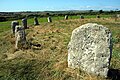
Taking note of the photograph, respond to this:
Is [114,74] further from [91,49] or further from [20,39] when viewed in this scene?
[20,39]

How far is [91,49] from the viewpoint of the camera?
838cm

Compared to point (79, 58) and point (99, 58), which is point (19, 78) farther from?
point (99, 58)

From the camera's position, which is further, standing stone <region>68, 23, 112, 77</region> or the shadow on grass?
the shadow on grass

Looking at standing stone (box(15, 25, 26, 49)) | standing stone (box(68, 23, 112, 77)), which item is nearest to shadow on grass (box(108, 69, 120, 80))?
standing stone (box(68, 23, 112, 77))

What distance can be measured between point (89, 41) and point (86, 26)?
57 cm

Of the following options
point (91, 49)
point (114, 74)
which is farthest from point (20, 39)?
point (114, 74)

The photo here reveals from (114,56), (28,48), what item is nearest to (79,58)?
(114,56)

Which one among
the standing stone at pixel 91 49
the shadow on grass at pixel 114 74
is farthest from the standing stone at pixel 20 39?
the shadow on grass at pixel 114 74

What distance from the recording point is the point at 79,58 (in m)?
8.70

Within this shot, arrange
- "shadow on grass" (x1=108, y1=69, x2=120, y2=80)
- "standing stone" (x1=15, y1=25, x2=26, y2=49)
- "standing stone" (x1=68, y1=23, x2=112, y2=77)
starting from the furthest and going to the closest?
1. "standing stone" (x1=15, y1=25, x2=26, y2=49)
2. "shadow on grass" (x1=108, y1=69, x2=120, y2=80)
3. "standing stone" (x1=68, y1=23, x2=112, y2=77)

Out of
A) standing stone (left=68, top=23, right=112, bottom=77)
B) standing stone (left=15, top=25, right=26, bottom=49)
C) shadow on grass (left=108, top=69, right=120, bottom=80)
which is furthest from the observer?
standing stone (left=15, top=25, right=26, bottom=49)

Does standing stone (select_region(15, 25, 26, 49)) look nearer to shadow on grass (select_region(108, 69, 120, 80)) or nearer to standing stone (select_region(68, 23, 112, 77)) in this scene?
standing stone (select_region(68, 23, 112, 77))

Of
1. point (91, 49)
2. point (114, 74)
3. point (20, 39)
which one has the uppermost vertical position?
point (91, 49)

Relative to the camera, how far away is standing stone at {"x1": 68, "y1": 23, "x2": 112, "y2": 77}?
800 centimetres
